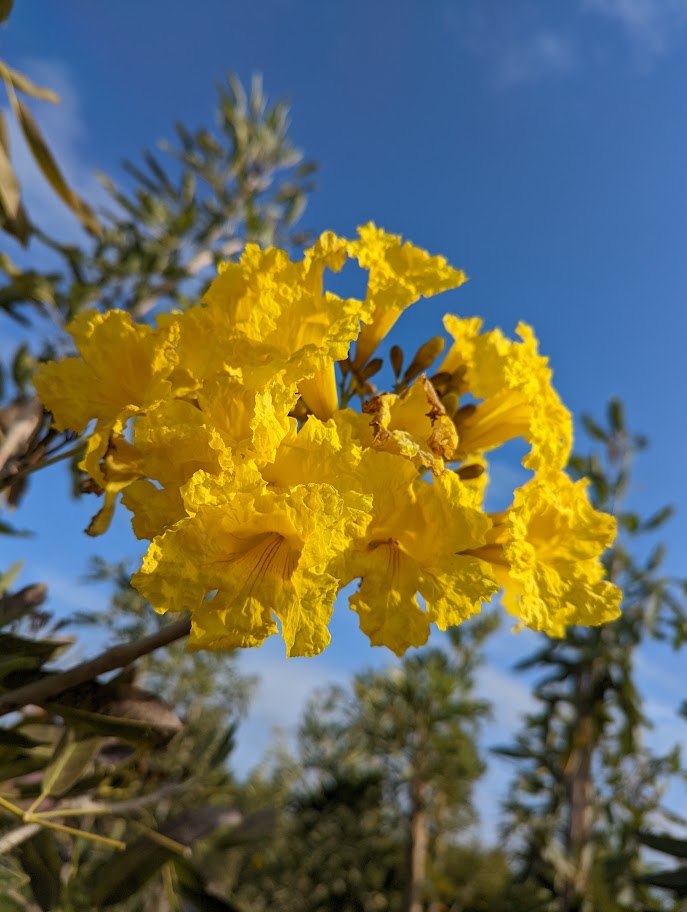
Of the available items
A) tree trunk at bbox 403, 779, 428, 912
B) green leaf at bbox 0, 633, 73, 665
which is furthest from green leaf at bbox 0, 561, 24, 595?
tree trunk at bbox 403, 779, 428, 912

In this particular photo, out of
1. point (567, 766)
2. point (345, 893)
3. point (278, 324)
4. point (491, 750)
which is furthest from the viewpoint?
point (345, 893)

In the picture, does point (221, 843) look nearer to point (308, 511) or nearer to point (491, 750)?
point (308, 511)

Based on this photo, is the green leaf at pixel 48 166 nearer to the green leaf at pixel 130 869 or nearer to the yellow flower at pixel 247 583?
the yellow flower at pixel 247 583

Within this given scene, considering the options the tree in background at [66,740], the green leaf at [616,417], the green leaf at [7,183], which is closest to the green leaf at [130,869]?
the tree in background at [66,740]

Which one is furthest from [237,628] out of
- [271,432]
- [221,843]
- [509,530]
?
[221,843]

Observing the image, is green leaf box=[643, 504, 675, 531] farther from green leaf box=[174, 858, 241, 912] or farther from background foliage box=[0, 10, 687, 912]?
green leaf box=[174, 858, 241, 912]
